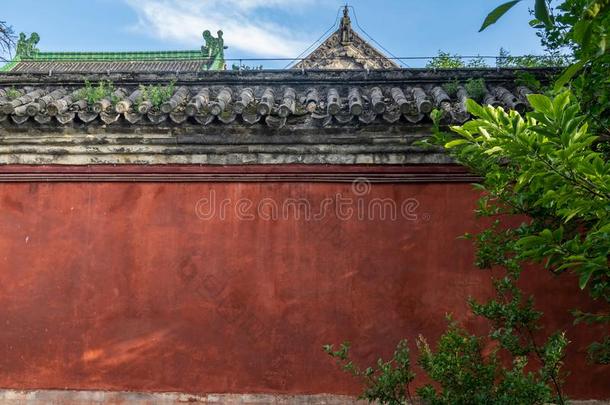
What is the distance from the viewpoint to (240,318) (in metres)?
5.23

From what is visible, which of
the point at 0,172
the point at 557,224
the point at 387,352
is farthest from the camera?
the point at 0,172

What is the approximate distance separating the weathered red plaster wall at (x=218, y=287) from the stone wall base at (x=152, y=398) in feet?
0.23

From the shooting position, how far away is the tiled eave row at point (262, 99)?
5.08 meters

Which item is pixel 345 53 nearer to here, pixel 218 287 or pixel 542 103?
pixel 218 287

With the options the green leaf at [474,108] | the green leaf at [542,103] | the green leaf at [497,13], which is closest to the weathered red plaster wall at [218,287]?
the green leaf at [474,108]

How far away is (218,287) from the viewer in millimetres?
5266

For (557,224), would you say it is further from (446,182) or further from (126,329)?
(126,329)

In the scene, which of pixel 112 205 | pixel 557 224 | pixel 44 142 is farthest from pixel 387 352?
pixel 44 142

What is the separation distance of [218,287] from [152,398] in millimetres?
1165

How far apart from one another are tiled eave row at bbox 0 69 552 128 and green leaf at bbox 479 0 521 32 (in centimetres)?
389

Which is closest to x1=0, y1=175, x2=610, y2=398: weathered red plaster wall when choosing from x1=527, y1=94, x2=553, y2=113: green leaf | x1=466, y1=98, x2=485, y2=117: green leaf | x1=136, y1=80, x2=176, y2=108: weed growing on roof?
x1=136, y1=80, x2=176, y2=108: weed growing on roof

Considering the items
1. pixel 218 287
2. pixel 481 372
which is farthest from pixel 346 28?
pixel 481 372

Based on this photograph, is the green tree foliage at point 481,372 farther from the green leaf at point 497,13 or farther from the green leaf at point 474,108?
the green leaf at point 497,13

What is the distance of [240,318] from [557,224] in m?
2.94
